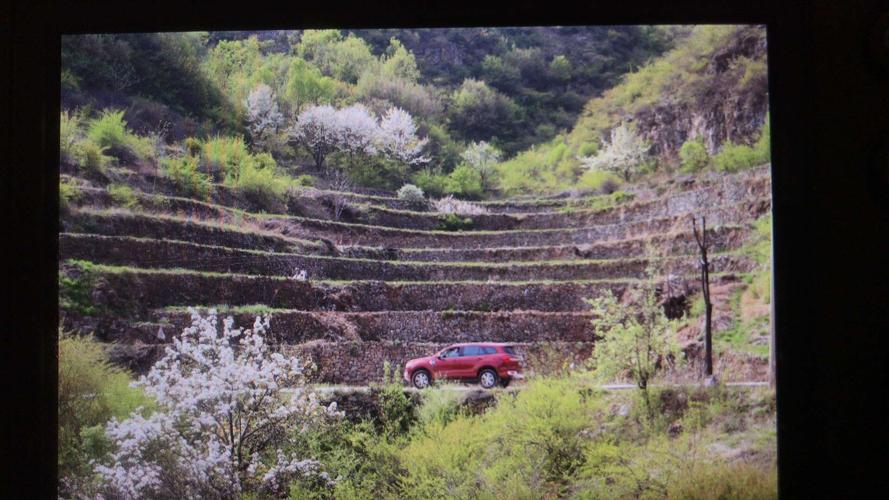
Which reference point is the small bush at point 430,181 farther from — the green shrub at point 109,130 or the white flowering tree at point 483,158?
the green shrub at point 109,130

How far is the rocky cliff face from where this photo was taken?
2.56 meters

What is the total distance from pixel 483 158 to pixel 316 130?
0.68m

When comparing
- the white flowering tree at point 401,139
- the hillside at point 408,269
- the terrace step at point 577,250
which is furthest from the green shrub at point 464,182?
the terrace step at point 577,250

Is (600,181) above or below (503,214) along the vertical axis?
above

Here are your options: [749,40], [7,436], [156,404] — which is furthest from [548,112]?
[7,436]

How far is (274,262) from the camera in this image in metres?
2.67

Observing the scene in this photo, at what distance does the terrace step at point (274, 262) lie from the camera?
265 centimetres

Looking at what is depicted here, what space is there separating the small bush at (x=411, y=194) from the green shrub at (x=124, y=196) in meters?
1.02

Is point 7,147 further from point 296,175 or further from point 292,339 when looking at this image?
point 292,339

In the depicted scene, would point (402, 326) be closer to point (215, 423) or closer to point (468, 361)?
point (468, 361)

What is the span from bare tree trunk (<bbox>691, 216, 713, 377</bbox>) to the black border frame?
23 cm

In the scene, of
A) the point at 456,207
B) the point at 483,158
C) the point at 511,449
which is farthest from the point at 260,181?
the point at 511,449

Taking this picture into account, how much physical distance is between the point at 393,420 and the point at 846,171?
6.09 feet

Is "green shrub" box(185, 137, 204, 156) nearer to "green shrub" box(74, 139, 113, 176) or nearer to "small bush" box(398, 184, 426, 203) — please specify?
"green shrub" box(74, 139, 113, 176)
